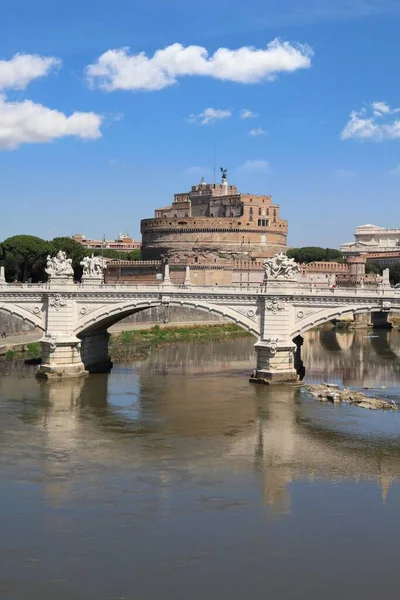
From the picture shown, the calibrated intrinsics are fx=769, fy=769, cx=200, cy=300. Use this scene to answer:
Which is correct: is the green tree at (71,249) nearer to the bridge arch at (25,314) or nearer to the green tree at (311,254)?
the bridge arch at (25,314)

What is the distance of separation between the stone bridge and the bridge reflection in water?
1.65 meters

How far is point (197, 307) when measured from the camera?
38438mm

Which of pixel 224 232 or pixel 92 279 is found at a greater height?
pixel 224 232

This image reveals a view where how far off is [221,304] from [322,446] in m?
12.8

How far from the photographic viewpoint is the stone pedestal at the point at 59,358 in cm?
3859

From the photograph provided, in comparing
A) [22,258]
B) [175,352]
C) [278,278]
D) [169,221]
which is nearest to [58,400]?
[278,278]

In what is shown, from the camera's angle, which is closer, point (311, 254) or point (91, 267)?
point (91, 267)

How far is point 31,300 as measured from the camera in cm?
4000

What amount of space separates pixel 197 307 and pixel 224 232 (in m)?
55.0

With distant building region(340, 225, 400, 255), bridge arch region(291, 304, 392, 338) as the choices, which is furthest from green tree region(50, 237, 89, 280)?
distant building region(340, 225, 400, 255)

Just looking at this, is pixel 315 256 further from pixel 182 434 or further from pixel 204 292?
pixel 182 434

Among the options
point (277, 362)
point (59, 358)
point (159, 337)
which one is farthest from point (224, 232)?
point (277, 362)

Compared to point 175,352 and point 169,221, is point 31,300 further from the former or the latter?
point 169,221

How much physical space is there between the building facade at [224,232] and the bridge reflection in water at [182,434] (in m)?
49.7
